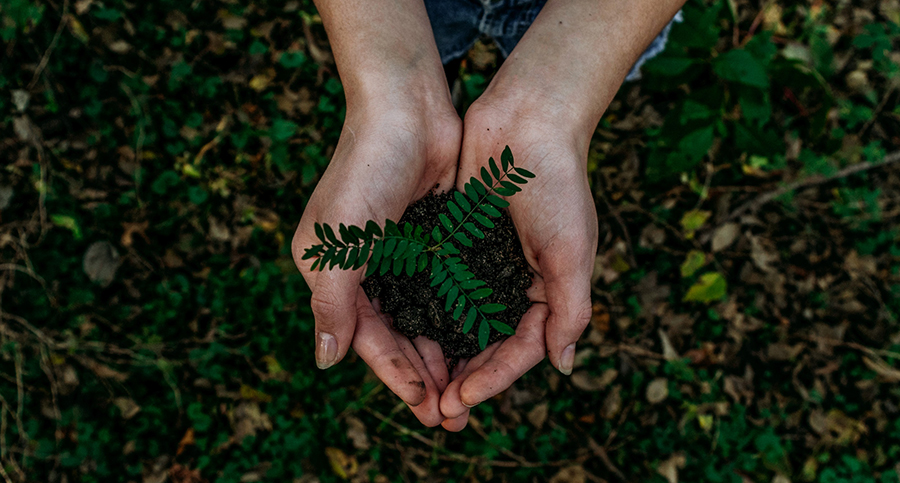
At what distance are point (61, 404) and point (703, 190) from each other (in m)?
4.50

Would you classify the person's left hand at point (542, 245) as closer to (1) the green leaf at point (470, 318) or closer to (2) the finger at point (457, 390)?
(2) the finger at point (457, 390)

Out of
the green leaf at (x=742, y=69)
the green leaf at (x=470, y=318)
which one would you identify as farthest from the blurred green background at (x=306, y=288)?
the green leaf at (x=470, y=318)

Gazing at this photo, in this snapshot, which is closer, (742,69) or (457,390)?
(457,390)

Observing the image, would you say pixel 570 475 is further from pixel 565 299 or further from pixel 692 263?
pixel 565 299

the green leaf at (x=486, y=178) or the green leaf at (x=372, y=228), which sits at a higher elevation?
the green leaf at (x=372, y=228)

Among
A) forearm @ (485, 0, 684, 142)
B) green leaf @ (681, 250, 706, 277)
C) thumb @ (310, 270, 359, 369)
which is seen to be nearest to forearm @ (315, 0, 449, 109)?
forearm @ (485, 0, 684, 142)

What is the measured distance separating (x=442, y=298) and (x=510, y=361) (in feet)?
1.30

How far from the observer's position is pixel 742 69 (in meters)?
3.17

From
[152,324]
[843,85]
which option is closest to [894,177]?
[843,85]

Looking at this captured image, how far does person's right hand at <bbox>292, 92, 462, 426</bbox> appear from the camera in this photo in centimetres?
221

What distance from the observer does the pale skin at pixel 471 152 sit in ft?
7.56

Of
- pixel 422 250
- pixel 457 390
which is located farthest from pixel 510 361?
pixel 422 250

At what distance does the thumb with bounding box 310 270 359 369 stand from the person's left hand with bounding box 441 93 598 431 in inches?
20.1

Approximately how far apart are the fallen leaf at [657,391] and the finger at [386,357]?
75.8 inches
